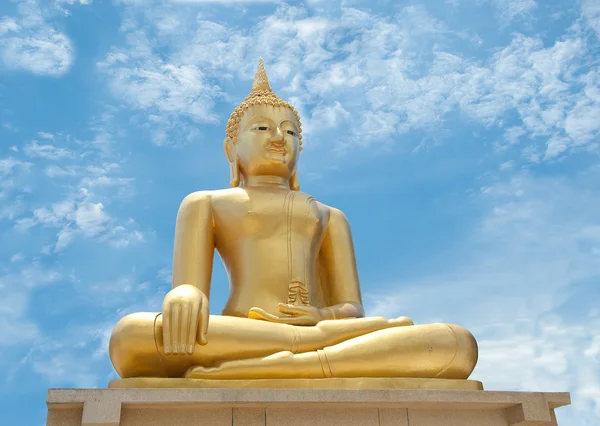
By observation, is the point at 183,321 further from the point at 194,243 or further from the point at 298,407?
the point at 194,243

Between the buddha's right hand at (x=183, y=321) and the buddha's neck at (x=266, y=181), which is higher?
the buddha's neck at (x=266, y=181)

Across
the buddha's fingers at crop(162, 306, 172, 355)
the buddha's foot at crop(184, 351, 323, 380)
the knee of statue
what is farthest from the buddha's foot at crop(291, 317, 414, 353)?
the knee of statue

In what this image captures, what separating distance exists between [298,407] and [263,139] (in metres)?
2.93

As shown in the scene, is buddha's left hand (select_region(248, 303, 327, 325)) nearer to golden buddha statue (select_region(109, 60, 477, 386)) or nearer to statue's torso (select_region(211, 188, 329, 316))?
golden buddha statue (select_region(109, 60, 477, 386))

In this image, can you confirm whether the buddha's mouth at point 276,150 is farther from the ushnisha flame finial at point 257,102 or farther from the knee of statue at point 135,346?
the knee of statue at point 135,346

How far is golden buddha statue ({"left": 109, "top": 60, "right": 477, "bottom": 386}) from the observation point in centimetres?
473

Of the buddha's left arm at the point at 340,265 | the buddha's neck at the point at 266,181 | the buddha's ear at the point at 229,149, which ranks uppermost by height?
the buddha's ear at the point at 229,149

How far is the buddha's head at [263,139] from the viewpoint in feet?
21.4

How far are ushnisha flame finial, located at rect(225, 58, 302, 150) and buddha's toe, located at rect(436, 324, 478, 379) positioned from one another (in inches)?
110

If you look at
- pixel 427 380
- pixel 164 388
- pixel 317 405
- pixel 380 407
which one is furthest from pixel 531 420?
pixel 164 388

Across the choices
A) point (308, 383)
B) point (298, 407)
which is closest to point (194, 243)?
point (308, 383)

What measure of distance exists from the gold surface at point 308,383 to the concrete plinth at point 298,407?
245mm

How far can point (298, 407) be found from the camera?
172 inches

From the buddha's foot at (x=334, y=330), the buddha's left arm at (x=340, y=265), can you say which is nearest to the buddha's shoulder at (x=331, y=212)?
the buddha's left arm at (x=340, y=265)
